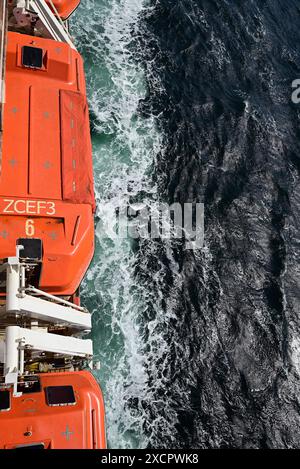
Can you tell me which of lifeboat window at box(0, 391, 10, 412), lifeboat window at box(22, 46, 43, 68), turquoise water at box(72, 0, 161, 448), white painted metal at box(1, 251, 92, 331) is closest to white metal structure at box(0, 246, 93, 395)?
white painted metal at box(1, 251, 92, 331)

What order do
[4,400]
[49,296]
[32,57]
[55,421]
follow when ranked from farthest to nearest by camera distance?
[32,57], [49,296], [4,400], [55,421]

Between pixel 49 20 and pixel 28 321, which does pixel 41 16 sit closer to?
pixel 49 20

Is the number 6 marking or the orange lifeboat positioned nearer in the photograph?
the orange lifeboat

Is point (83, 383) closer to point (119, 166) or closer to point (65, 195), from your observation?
point (65, 195)

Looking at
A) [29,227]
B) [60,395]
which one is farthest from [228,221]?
[60,395]

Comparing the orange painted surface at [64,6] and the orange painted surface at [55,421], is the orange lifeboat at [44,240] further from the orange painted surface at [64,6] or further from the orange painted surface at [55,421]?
the orange painted surface at [64,6]

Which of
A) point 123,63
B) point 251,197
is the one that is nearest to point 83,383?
point 251,197

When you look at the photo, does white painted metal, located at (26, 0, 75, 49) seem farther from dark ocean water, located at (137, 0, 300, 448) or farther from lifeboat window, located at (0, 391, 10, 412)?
lifeboat window, located at (0, 391, 10, 412)

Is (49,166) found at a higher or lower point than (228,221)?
higher
